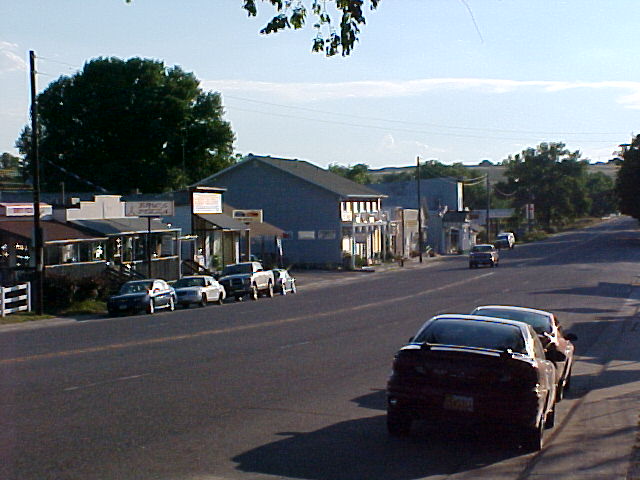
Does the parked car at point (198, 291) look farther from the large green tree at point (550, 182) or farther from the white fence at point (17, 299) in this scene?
the large green tree at point (550, 182)

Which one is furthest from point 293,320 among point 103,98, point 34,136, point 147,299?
point 103,98

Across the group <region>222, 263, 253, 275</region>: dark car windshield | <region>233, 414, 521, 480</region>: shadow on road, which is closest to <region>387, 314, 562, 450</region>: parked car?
<region>233, 414, 521, 480</region>: shadow on road

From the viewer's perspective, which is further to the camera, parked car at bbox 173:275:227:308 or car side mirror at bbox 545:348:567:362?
parked car at bbox 173:275:227:308

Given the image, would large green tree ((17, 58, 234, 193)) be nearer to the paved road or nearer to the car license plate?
the paved road

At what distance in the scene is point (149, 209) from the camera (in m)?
47.0

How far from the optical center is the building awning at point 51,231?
40.1 meters

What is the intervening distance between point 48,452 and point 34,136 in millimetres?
26731

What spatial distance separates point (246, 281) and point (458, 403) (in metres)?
34.5

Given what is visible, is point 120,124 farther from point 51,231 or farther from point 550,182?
point 550,182

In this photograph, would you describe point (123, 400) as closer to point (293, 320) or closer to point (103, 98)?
point (293, 320)

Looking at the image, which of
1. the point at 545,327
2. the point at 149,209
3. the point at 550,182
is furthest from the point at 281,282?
the point at 550,182

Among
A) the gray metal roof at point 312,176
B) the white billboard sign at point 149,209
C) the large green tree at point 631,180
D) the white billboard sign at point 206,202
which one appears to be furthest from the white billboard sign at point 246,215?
the large green tree at point 631,180

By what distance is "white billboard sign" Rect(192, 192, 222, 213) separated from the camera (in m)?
57.9

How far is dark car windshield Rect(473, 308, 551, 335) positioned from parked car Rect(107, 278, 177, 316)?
2267 cm
